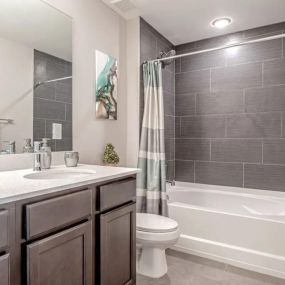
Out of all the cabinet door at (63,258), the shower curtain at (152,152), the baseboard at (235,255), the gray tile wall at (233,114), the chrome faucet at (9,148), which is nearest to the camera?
the cabinet door at (63,258)

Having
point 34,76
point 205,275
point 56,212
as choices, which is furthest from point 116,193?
point 205,275

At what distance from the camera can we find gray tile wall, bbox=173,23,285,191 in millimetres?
2650

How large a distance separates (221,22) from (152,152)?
5.22ft

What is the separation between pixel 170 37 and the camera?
9.84 feet

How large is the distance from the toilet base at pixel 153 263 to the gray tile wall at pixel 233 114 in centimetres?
134

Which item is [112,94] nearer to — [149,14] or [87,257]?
[149,14]

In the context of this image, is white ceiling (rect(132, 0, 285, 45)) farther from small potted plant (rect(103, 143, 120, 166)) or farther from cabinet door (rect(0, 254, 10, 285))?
cabinet door (rect(0, 254, 10, 285))

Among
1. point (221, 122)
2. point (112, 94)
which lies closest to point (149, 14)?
point (112, 94)

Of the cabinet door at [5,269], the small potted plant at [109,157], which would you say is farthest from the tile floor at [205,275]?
the cabinet door at [5,269]

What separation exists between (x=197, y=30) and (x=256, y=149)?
5.01 feet

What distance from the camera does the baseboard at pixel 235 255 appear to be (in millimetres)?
1951

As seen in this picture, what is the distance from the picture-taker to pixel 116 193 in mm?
1439

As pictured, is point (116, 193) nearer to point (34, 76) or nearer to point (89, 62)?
point (34, 76)

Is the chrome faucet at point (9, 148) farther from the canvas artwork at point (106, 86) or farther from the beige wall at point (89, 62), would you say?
the canvas artwork at point (106, 86)
